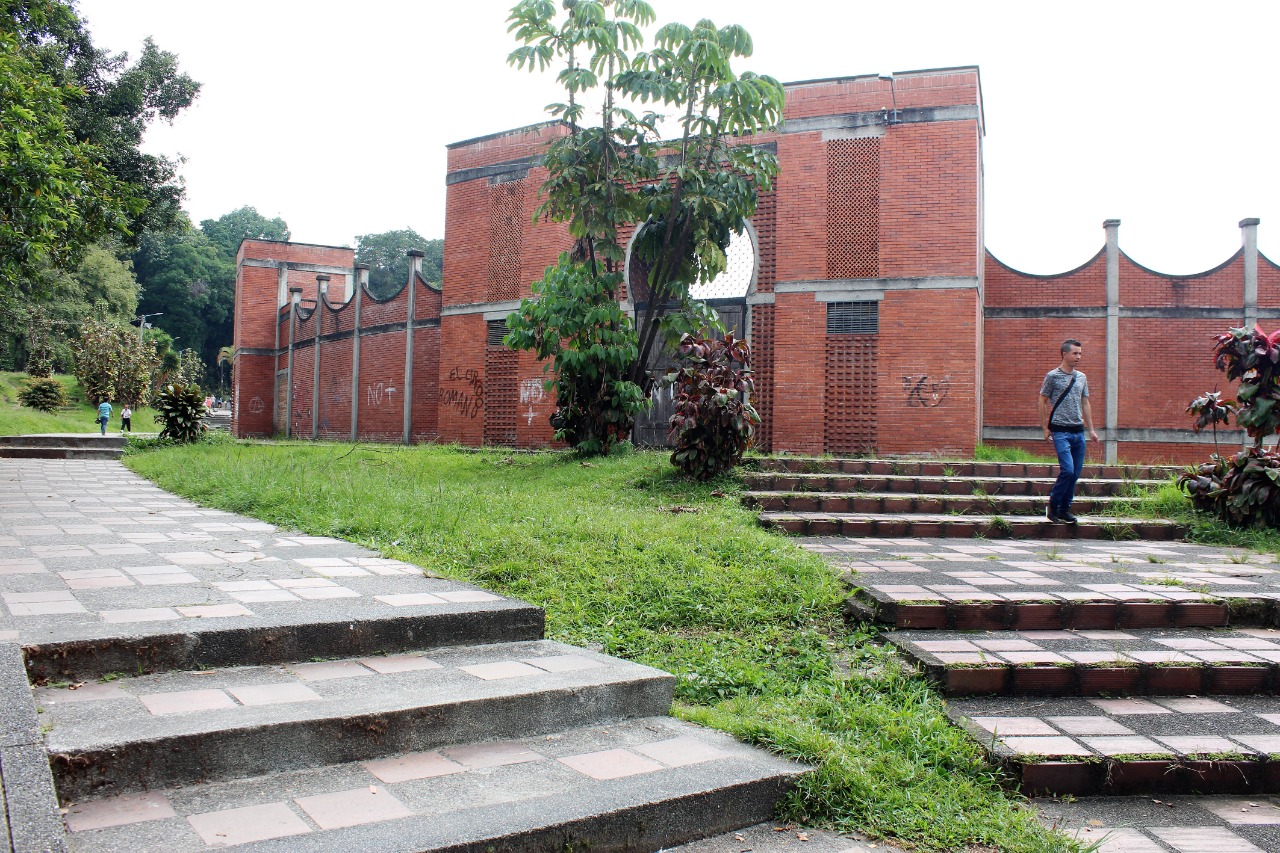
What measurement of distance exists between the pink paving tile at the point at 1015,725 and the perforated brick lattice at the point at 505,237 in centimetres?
1440

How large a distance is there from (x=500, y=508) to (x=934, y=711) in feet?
13.9

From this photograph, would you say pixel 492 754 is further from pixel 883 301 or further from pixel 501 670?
pixel 883 301

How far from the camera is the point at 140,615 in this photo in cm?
349

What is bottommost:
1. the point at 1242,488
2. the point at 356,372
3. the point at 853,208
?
the point at 1242,488

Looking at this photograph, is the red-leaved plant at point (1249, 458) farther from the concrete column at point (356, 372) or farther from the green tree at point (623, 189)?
the concrete column at point (356, 372)

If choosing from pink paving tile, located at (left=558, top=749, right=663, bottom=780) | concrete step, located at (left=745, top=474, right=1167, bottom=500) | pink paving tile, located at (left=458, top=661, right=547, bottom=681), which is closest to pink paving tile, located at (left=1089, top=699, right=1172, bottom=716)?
pink paving tile, located at (left=558, top=749, right=663, bottom=780)

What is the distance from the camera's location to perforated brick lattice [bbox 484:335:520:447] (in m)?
16.9

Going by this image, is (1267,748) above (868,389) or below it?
below

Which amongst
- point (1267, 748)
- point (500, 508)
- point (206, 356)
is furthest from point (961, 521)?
point (206, 356)

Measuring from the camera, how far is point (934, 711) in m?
3.56

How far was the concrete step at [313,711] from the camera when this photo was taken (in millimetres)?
2488

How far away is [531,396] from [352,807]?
14273 mm

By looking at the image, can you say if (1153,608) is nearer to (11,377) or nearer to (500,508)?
(500,508)

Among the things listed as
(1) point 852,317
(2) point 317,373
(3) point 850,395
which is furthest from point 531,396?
(2) point 317,373
